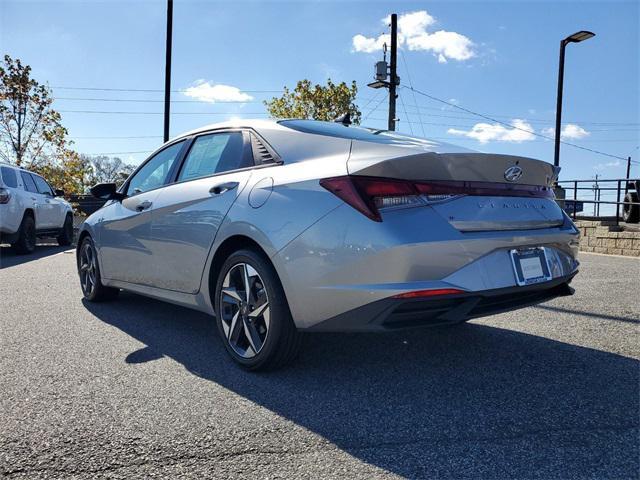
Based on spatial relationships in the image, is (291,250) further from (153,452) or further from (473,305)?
(153,452)

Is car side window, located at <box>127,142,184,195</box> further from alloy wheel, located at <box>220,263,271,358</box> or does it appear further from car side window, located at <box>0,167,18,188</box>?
car side window, located at <box>0,167,18,188</box>

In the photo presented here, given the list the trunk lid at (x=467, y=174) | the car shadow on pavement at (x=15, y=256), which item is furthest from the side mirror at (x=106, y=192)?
the car shadow on pavement at (x=15, y=256)

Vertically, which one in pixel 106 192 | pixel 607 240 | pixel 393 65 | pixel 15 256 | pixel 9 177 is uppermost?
pixel 393 65

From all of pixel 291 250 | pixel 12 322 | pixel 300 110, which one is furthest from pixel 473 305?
pixel 300 110

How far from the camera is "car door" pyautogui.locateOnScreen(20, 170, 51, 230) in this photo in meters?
10.7

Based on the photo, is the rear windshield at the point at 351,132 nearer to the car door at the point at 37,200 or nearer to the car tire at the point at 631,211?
the car door at the point at 37,200

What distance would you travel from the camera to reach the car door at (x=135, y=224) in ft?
13.7

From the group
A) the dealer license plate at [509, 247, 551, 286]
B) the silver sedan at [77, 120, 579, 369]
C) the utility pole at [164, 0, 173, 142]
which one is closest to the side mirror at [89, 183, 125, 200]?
the silver sedan at [77, 120, 579, 369]

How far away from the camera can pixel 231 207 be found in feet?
10.4

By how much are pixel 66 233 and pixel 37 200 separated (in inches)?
83.2

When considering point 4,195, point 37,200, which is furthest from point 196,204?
point 37,200

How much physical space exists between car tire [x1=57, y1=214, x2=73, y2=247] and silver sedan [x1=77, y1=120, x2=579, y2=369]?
34.0 ft

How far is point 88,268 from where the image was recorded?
17.5 ft

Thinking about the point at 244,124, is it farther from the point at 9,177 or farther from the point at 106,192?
the point at 9,177
